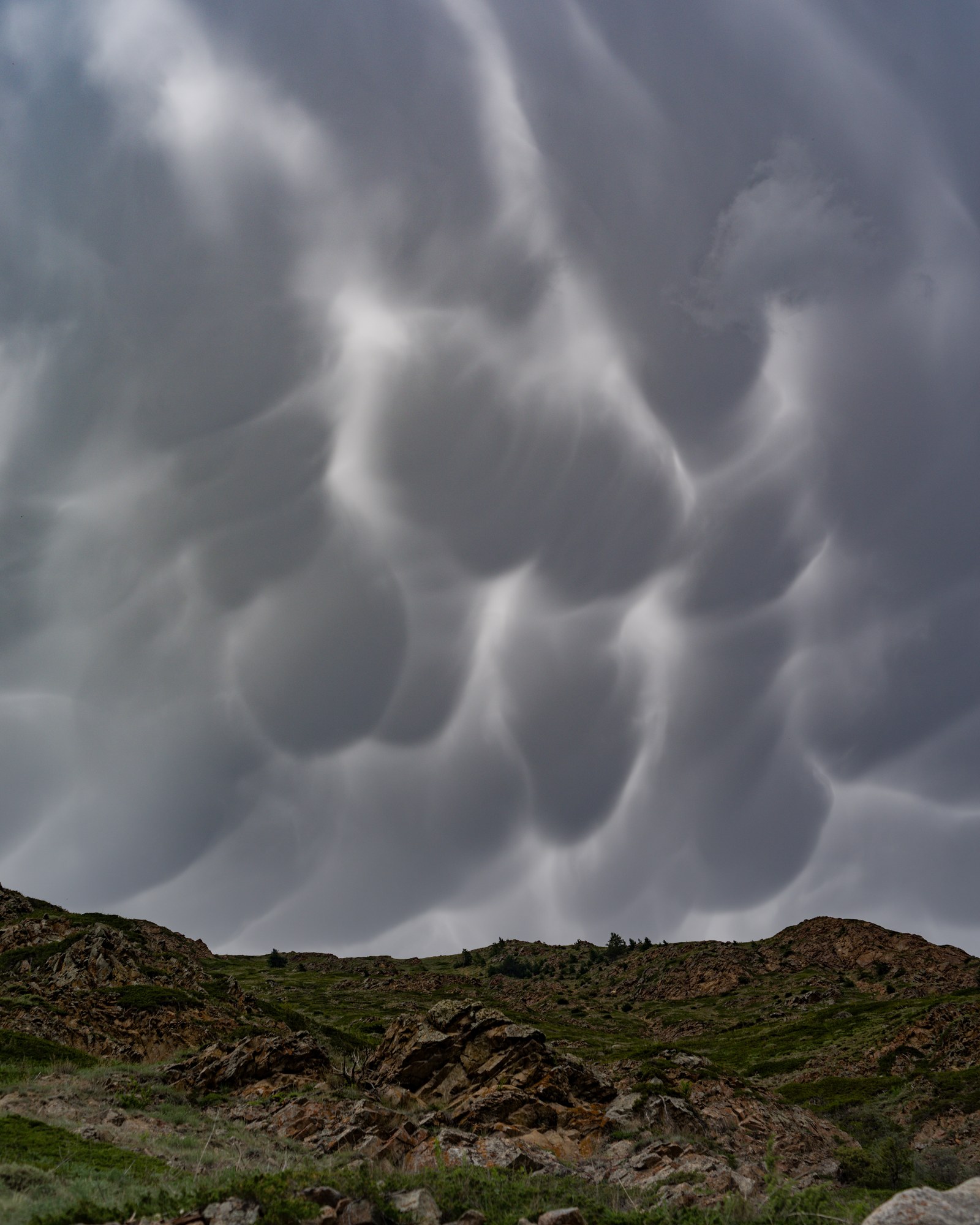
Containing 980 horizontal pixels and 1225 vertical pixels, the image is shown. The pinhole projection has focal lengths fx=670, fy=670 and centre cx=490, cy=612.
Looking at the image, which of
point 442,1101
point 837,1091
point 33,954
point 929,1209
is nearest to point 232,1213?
point 929,1209

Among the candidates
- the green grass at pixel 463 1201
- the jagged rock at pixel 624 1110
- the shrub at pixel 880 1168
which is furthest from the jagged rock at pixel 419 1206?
the shrub at pixel 880 1168

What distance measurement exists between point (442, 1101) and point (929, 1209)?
29230 mm

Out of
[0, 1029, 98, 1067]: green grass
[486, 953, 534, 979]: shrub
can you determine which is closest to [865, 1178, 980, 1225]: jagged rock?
[0, 1029, 98, 1067]: green grass

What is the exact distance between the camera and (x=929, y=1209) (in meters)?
11.8

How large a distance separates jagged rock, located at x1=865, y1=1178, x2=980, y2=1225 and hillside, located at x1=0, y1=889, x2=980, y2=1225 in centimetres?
278

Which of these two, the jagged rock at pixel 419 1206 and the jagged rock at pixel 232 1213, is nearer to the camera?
the jagged rock at pixel 232 1213

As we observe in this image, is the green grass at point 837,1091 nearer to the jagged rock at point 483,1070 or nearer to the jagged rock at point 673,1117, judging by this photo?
the jagged rock at point 673,1117

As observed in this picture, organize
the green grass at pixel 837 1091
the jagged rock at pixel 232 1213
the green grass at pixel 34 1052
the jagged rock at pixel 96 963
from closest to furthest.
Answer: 1. the jagged rock at pixel 232 1213
2. the green grass at pixel 34 1052
3. the green grass at pixel 837 1091
4. the jagged rock at pixel 96 963

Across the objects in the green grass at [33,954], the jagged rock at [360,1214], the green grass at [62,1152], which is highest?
the green grass at [33,954]

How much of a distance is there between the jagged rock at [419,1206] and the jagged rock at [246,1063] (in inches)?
963

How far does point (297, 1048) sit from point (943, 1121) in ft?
120

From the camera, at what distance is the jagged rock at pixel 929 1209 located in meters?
11.6

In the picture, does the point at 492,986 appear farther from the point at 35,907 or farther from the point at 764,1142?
the point at 764,1142

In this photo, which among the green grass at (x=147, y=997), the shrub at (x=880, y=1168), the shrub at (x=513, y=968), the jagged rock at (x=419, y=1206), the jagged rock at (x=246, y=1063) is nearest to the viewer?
the jagged rock at (x=419, y=1206)
